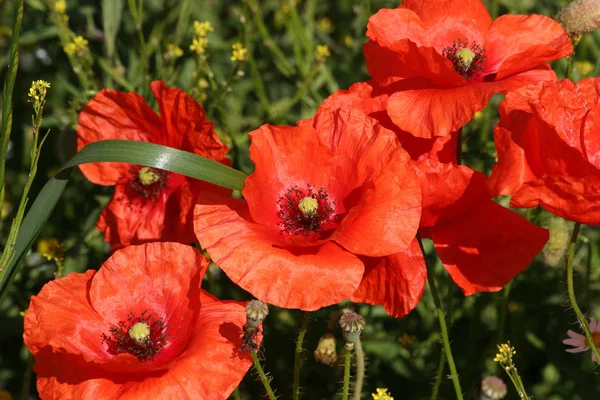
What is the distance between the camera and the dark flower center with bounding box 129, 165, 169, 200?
2250 millimetres

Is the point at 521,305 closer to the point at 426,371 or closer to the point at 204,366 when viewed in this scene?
the point at 426,371

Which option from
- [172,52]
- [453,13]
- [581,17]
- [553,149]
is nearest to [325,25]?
[172,52]

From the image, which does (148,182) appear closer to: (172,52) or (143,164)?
(143,164)

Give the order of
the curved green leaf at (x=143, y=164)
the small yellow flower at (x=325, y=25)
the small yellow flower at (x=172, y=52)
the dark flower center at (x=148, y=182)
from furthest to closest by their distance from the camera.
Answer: the small yellow flower at (x=325, y=25) → the small yellow flower at (x=172, y=52) → the dark flower center at (x=148, y=182) → the curved green leaf at (x=143, y=164)

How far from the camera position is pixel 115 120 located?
7.24ft

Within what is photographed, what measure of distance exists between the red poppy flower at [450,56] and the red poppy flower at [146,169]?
490 mm

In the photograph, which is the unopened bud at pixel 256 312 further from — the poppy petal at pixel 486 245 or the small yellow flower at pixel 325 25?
the small yellow flower at pixel 325 25

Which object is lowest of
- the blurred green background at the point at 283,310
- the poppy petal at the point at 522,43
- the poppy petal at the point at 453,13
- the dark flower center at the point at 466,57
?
the blurred green background at the point at 283,310

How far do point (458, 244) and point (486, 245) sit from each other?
0.21 ft

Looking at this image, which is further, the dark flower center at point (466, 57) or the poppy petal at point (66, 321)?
the dark flower center at point (466, 57)

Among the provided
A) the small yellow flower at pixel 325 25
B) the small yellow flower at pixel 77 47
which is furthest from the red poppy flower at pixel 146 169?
the small yellow flower at pixel 325 25

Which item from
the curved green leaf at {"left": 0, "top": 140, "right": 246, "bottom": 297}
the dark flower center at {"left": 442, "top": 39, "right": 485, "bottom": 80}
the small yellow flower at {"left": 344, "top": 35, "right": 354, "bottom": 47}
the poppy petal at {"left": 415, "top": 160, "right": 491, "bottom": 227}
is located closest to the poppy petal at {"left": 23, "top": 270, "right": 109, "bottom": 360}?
the curved green leaf at {"left": 0, "top": 140, "right": 246, "bottom": 297}

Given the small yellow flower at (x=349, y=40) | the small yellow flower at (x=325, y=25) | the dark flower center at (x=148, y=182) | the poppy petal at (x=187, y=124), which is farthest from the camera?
the small yellow flower at (x=325, y=25)

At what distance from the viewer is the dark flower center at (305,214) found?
1857 millimetres
